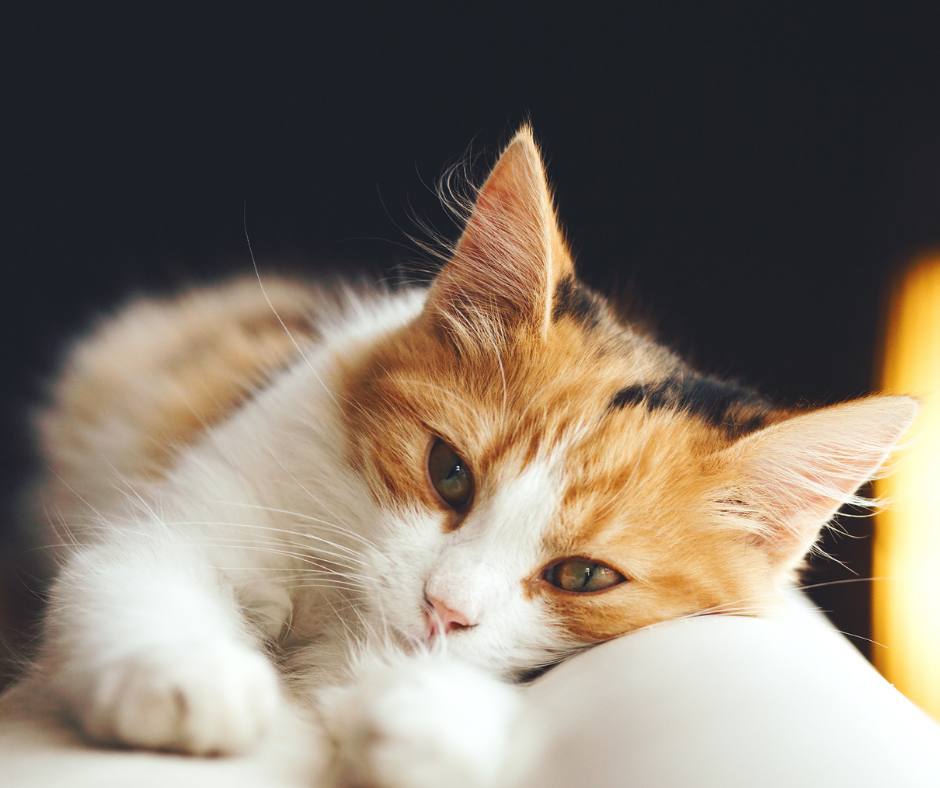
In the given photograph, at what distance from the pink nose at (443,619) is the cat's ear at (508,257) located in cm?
53

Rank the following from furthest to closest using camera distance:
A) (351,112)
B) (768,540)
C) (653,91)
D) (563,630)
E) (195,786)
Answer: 1. (653,91)
2. (351,112)
3. (768,540)
4. (563,630)
5. (195,786)

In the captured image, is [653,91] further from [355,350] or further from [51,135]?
[51,135]

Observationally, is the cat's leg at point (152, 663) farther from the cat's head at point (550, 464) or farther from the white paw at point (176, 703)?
the cat's head at point (550, 464)

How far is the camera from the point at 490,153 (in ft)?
5.63

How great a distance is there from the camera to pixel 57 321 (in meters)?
1.54

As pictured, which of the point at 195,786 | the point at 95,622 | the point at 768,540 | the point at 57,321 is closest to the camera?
the point at 195,786

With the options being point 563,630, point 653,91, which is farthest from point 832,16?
point 563,630

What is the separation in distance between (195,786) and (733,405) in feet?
3.34

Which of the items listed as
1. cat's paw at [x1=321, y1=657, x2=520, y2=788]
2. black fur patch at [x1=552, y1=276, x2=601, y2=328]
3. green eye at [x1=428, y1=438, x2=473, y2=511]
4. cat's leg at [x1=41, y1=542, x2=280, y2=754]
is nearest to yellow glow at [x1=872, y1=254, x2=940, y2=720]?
black fur patch at [x1=552, y1=276, x2=601, y2=328]

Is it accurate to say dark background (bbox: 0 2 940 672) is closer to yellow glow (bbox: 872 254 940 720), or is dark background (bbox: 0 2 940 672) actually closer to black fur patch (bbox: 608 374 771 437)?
yellow glow (bbox: 872 254 940 720)

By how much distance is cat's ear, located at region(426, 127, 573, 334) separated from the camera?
1.18 meters

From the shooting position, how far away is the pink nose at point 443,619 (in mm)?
932

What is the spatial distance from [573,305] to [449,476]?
0.43m

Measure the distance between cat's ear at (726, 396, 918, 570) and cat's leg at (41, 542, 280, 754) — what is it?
81cm
